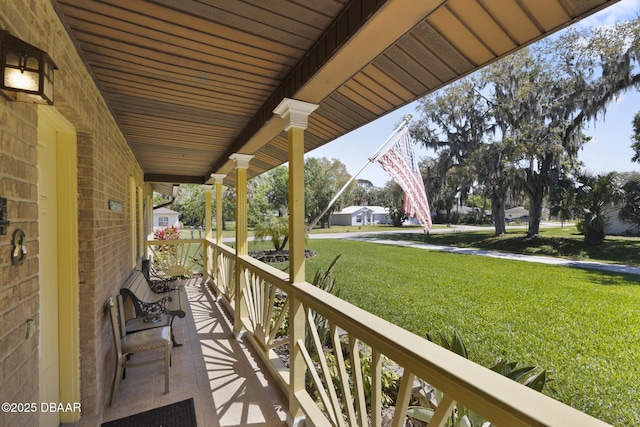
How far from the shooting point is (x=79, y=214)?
214 centimetres

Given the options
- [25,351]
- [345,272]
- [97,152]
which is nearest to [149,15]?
[97,152]

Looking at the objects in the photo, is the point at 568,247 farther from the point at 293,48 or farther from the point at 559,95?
the point at 293,48

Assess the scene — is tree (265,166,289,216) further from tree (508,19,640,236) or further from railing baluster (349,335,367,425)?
railing baluster (349,335,367,425)

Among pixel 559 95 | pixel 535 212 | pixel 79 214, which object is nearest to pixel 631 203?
pixel 535 212

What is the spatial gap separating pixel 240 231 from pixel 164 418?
2196 mm

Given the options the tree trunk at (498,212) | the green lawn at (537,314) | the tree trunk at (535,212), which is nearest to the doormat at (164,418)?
the green lawn at (537,314)

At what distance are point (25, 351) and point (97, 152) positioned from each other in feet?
5.34

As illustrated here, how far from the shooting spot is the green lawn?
10.9 ft

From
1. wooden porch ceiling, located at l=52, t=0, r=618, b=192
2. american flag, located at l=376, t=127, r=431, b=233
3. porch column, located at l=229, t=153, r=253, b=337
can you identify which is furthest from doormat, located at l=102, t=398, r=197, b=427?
american flag, located at l=376, t=127, r=431, b=233

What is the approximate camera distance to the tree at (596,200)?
39.6ft

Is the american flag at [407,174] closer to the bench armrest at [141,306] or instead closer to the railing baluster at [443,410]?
the bench armrest at [141,306]

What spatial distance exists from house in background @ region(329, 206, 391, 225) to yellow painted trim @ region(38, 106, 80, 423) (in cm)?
3942

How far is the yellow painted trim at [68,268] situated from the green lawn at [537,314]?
3.99m

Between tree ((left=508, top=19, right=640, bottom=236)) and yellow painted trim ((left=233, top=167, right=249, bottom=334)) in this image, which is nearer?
yellow painted trim ((left=233, top=167, right=249, bottom=334))
